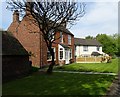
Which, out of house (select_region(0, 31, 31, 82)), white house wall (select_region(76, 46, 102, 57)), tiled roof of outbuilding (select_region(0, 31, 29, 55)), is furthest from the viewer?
white house wall (select_region(76, 46, 102, 57))

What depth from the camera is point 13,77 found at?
69.3ft

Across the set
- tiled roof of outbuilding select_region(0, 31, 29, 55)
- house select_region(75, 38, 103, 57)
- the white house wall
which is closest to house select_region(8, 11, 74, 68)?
tiled roof of outbuilding select_region(0, 31, 29, 55)

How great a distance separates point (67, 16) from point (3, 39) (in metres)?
7.49

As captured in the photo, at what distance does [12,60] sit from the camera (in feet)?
70.1

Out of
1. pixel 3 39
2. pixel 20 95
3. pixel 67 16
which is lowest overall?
pixel 20 95

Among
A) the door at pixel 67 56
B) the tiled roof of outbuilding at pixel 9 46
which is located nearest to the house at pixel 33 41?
the door at pixel 67 56

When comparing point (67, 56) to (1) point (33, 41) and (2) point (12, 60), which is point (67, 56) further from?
(2) point (12, 60)

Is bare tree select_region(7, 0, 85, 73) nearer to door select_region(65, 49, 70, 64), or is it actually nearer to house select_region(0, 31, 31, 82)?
house select_region(0, 31, 31, 82)

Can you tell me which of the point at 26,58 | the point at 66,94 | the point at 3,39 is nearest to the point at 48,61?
the point at 26,58

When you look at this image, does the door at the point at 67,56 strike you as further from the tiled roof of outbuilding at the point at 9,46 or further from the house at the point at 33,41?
the tiled roof of outbuilding at the point at 9,46

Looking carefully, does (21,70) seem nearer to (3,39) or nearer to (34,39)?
(3,39)

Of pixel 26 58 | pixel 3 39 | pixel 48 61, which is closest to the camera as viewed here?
pixel 3 39

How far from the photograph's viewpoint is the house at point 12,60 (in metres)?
20.1

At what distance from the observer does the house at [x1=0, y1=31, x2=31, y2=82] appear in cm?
2010
